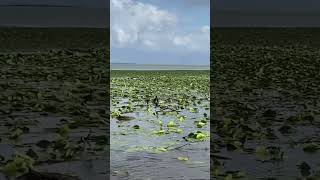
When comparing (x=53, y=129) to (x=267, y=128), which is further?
(x=267, y=128)

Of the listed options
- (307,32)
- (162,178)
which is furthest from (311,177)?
(307,32)

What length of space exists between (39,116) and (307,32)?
42.5 metres

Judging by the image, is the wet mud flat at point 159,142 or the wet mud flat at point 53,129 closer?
the wet mud flat at point 53,129

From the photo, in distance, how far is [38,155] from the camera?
22.3 ft

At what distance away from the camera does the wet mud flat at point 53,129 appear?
6.20 metres

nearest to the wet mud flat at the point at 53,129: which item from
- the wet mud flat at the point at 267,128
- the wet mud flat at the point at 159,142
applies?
the wet mud flat at the point at 159,142

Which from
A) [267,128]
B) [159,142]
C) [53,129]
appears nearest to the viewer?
[159,142]

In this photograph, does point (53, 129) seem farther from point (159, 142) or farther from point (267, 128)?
point (267, 128)

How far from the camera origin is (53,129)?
27.6 ft

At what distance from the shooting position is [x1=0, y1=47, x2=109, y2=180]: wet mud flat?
6.20 metres

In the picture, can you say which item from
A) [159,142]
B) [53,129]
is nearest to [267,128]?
[159,142]

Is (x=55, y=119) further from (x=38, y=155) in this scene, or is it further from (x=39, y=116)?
(x=38, y=155)

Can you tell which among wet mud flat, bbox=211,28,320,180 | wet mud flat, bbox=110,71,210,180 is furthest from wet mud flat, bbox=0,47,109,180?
wet mud flat, bbox=211,28,320,180

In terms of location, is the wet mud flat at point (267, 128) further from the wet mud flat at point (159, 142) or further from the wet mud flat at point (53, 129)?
the wet mud flat at point (53, 129)
